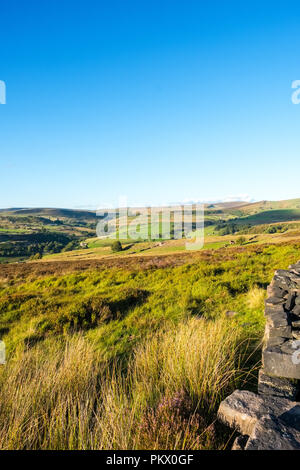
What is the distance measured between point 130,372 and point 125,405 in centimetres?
131

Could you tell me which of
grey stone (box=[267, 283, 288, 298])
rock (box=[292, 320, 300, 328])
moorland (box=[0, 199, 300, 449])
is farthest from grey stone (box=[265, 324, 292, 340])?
grey stone (box=[267, 283, 288, 298])

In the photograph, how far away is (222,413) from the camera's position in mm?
2613

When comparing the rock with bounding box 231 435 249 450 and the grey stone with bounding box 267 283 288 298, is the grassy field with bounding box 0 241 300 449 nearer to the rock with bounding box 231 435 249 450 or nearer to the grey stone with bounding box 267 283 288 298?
the rock with bounding box 231 435 249 450

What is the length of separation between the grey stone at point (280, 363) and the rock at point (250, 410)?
0.61 metres

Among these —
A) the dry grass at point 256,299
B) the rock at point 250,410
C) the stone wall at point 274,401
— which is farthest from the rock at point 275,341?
the dry grass at point 256,299

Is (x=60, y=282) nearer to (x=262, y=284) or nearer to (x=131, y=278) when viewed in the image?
(x=131, y=278)

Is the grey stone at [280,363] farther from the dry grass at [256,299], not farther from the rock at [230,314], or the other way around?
the dry grass at [256,299]

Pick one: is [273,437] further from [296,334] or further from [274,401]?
[296,334]

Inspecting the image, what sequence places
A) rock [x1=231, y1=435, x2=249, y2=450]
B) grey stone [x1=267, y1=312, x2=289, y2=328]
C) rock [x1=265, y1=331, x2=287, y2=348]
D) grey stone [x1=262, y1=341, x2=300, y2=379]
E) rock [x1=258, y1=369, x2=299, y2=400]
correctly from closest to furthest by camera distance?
rock [x1=231, y1=435, x2=249, y2=450] < rock [x1=258, y1=369, x2=299, y2=400] < grey stone [x1=262, y1=341, x2=300, y2=379] < rock [x1=265, y1=331, x2=287, y2=348] < grey stone [x1=267, y1=312, x2=289, y2=328]

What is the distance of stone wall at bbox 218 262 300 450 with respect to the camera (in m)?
2.04

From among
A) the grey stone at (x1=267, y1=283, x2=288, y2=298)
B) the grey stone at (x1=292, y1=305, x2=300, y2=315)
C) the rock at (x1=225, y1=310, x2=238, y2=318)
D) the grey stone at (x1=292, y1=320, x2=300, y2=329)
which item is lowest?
the rock at (x1=225, y1=310, x2=238, y2=318)
